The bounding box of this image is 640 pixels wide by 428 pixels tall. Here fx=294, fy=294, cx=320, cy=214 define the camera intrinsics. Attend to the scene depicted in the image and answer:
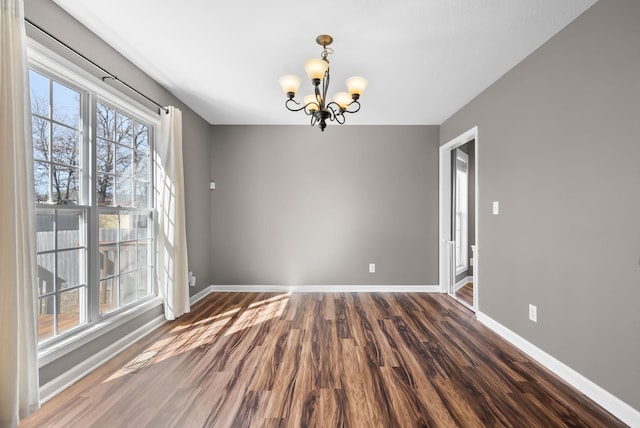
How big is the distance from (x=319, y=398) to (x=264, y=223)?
3.06 m

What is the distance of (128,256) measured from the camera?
2.88m

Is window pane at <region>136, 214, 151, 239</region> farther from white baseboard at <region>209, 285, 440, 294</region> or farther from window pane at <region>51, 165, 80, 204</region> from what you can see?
white baseboard at <region>209, 285, 440, 294</region>

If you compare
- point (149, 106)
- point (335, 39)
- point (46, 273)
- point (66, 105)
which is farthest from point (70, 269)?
point (335, 39)

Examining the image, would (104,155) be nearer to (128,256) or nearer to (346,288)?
(128,256)

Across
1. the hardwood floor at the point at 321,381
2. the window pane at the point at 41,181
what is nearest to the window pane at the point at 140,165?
the window pane at the point at 41,181

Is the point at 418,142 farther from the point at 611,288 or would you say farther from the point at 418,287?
the point at 611,288

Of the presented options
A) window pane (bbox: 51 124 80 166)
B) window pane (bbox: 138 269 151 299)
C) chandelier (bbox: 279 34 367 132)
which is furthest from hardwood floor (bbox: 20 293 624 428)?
chandelier (bbox: 279 34 367 132)

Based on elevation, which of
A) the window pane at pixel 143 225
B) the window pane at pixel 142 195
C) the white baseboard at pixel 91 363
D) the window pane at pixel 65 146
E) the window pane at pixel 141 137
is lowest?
the white baseboard at pixel 91 363

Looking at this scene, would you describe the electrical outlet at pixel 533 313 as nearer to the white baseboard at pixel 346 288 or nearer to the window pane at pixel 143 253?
the white baseboard at pixel 346 288

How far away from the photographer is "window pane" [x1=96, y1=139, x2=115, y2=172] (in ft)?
8.17

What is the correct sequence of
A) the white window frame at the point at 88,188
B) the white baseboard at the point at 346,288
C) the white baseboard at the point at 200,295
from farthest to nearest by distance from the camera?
the white baseboard at the point at 346,288
the white baseboard at the point at 200,295
the white window frame at the point at 88,188

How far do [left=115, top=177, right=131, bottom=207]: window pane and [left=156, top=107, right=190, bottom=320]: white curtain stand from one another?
1.06 ft

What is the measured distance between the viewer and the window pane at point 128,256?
110 inches

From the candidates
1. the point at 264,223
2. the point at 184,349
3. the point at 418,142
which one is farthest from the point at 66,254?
the point at 418,142
